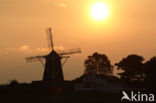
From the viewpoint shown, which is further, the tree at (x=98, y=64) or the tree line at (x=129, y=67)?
the tree at (x=98, y=64)

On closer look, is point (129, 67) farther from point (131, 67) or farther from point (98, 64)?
point (98, 64)

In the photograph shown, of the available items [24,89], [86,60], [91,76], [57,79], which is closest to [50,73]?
[57,79]

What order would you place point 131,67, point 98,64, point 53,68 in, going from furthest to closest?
point 98,64, point 131,67, point 53,68

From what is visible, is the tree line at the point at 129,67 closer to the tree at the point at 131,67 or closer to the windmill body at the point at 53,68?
the tree at the point at 131,67

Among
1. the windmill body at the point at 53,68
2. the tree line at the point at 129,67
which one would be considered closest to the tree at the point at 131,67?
the tree line at the point at 129,67

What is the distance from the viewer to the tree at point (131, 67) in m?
108

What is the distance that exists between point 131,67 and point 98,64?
2410 centimetres

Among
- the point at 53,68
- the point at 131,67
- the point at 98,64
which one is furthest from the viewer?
the point at 98,64

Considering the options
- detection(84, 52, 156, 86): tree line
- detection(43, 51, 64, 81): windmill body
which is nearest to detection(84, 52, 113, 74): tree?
detection(84, 52, 156, 86): tree line

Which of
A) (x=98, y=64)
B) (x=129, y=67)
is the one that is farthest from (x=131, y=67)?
(x=98, y=64)

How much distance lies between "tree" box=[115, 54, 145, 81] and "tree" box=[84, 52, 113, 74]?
18516 millimetres

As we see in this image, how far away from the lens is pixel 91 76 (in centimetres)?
9844

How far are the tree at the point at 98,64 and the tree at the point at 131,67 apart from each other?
1852 centimetres

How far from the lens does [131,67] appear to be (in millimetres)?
109562
